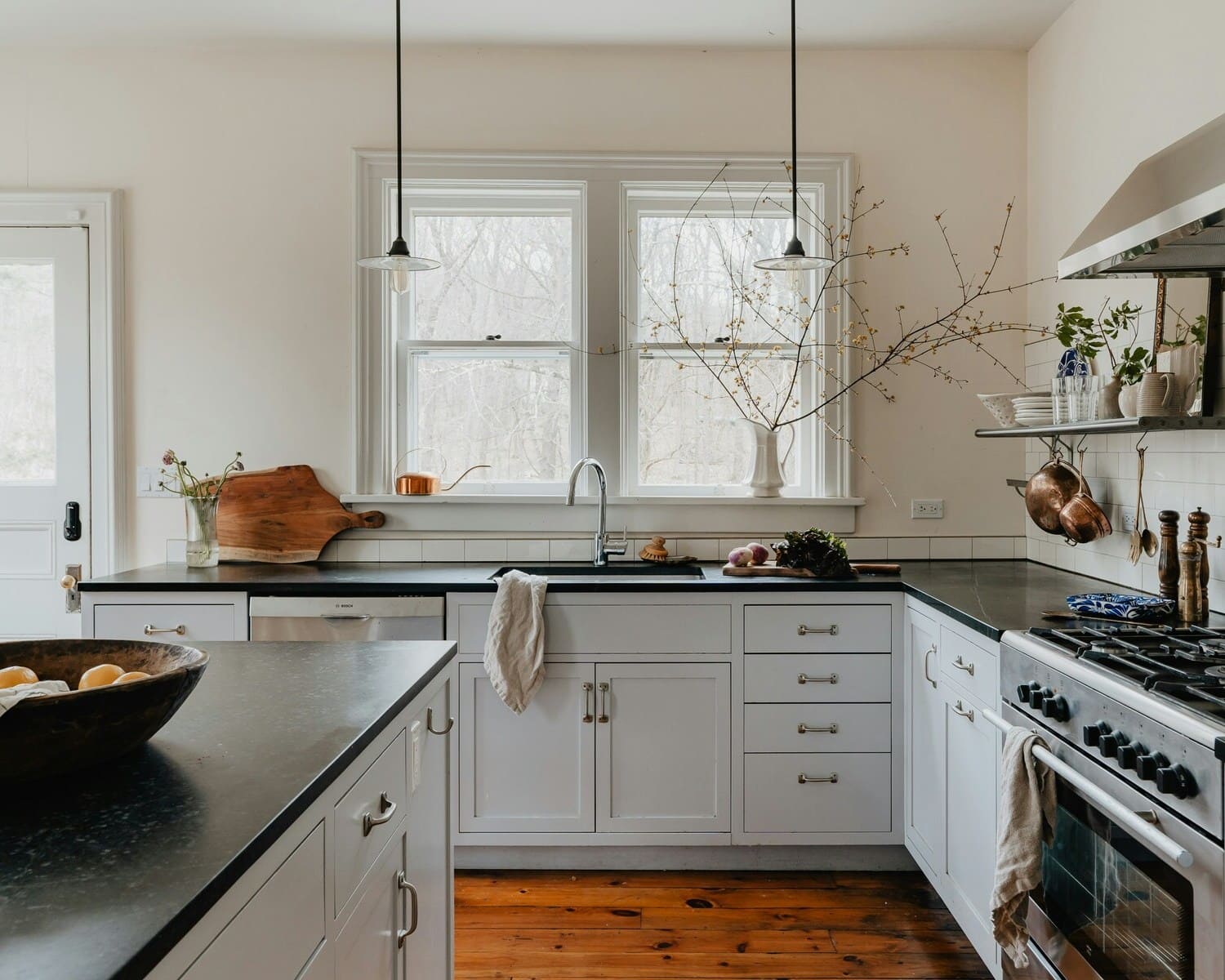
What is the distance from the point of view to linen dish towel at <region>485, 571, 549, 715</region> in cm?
274

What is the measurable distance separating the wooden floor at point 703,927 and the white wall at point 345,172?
1.36 meters

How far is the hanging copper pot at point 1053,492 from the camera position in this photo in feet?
9.21

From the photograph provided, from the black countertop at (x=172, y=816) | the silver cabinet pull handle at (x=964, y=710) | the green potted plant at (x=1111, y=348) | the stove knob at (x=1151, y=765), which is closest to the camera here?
the black countertop at (x=172, y=816)

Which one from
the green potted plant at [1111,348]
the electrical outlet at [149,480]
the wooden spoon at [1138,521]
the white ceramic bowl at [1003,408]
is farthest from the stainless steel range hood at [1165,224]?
the electrical outlet at [149,480]

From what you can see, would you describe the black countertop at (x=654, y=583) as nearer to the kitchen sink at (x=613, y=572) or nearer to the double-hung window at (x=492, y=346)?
the kitchen sink at (x=613, y=572)

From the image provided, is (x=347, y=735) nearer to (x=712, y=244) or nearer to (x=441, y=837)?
(x=441, y=837)

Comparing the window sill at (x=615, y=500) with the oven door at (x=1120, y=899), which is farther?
the window sill at (x=615, y=500)

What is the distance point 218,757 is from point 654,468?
249 centimetres

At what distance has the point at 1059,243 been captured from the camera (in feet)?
10.3

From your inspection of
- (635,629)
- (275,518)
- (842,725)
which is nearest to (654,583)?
(635,629)

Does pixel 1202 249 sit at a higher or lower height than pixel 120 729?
higher

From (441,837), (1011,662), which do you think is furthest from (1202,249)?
(441,837)

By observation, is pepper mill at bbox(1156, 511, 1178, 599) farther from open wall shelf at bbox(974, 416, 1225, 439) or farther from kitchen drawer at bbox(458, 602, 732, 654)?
kitchen drawer at bbox(458, 602, 732, 654)

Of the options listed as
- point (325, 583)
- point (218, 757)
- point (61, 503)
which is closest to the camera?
point (218, 757)
